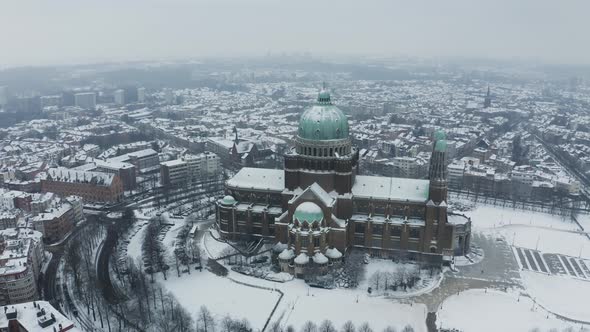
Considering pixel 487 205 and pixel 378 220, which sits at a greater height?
pixel 378 220

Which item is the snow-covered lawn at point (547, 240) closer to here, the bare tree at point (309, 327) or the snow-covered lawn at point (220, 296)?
the bare tree at point (309, 327)

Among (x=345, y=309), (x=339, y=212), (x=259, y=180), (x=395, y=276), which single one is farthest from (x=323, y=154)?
(x=345, y=309)

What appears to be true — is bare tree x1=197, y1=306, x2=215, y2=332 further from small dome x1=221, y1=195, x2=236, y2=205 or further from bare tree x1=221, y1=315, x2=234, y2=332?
small dome x1=221, y1=195, x2=236, y2=205

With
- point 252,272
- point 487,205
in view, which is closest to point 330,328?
point 252,272

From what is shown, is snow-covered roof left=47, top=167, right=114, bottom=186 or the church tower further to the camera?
snow-covered roof left=47, top=167, right=114, bottom=186

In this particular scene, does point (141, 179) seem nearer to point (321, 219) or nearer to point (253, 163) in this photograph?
point (253, 163)

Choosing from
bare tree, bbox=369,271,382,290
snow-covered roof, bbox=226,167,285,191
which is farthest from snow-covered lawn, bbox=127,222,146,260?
bare tree, bbox=369,271,382,290
